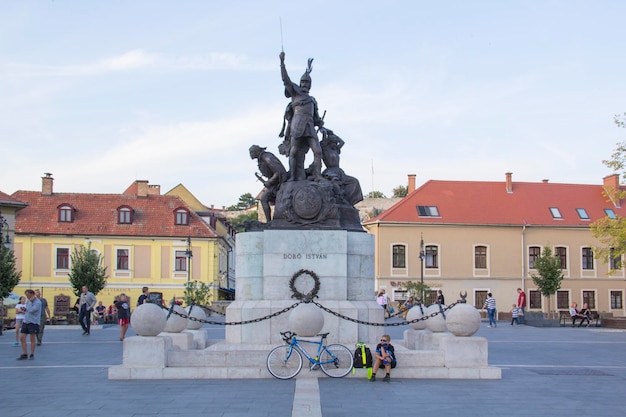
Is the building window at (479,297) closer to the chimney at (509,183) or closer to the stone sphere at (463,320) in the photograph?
the chimney at (509,183)

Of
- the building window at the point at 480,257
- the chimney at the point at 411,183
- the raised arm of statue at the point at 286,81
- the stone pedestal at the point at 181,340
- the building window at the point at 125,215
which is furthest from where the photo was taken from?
the chimney at the point at 411,183

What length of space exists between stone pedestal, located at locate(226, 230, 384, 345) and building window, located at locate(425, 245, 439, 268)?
140ft

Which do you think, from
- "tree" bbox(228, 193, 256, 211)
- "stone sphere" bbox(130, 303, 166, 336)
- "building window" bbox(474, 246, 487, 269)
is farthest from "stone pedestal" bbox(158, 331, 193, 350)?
"tree" bbox(228, 193, 256, 211)

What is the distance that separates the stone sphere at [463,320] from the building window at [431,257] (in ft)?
148

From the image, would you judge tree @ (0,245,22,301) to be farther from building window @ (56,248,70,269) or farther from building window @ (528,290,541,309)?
building window @ (528,290,541,309)

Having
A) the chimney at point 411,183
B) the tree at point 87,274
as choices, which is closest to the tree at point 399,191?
the chimney at point 411,183

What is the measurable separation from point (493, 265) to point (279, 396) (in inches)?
1964

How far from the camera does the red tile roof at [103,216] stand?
5766cm

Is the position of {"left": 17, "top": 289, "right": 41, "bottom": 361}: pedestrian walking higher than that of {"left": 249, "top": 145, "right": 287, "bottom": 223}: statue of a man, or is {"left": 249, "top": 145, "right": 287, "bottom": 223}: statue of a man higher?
{"left": 249, "top": 145, "right": 287, "bottom": 223}: statue of a man

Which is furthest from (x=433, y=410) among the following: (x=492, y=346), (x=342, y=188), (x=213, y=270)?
(x=213, y=270)

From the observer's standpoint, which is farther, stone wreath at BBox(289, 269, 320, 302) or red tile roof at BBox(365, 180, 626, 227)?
→ red tile roof at BBox(365, 180, 626, 227)

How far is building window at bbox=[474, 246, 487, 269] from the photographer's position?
59156 mm

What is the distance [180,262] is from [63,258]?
8551mm

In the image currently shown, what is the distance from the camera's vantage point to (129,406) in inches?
407
